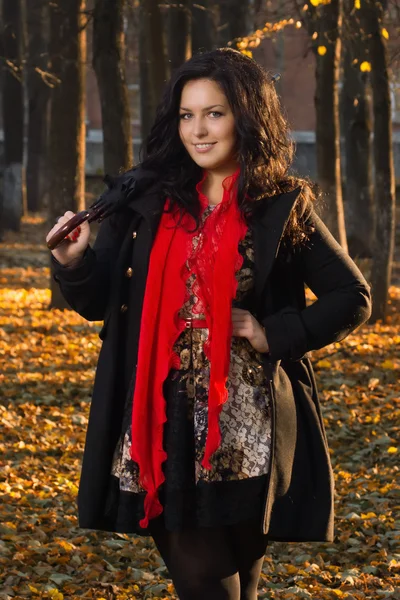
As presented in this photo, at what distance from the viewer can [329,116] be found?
1346 cm

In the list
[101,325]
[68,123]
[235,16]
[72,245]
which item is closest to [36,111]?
[235,16]

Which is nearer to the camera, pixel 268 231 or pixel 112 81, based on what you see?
pixel 268 231

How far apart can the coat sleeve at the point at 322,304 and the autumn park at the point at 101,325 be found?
2.85 feet

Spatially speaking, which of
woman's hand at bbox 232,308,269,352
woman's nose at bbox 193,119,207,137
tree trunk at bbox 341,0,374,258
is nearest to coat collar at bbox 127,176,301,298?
woman's hand at bbox 232,308,269,352

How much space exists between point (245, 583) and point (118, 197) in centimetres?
129

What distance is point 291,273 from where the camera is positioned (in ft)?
12.2

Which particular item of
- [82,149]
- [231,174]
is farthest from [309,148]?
[231,174]

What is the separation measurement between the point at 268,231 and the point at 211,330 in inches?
14.0

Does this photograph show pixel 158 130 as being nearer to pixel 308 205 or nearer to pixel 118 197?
pixel 118 197

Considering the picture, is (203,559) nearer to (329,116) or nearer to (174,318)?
(174,318)

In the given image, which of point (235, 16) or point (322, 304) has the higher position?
point (235, 16)

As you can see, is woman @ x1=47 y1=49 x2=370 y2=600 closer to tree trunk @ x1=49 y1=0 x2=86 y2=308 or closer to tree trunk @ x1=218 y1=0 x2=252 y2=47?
tree trunk @ x1=49 y1=0 x2=86 y2=308

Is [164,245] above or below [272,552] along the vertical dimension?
above

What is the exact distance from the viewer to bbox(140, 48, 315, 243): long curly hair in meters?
3.62
